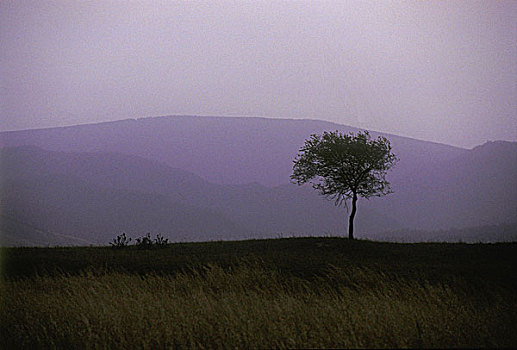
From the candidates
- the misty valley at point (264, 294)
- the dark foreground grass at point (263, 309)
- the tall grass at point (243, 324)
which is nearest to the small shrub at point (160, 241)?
the misty valley at point (264, 294)

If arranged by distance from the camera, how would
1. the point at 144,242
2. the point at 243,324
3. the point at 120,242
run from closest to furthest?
the point at 243,324 < the point at 144,242 < the point at 120,242

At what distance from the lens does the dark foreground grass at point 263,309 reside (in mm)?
8984

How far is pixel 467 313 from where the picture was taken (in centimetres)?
1066

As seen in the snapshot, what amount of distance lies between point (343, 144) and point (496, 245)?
11947mm

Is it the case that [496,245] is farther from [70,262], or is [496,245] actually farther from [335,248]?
[70,262]

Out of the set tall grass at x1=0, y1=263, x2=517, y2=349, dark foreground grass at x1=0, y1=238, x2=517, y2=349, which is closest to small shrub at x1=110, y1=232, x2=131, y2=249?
dark foreground grass at x1=0, y1=238, x2=517, y2=349

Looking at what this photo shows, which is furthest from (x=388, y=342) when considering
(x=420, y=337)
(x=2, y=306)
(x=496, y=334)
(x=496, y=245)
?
(x=496, y=245)

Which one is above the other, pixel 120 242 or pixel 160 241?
pixel 160 241

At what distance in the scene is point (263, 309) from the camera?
35.4 feet

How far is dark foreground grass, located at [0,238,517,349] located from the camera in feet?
29.5

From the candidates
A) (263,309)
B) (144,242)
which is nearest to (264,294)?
(263,309)

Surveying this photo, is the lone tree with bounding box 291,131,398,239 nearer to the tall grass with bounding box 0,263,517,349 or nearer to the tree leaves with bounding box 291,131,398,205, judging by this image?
the tree leaves with bounding box 291,131,398,205

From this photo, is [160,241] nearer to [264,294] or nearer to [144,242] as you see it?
[144,242]

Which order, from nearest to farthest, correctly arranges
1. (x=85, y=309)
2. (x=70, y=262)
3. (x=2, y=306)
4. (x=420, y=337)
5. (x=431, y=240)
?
(x=420, y=337)
(x=85, y=309)
(x=2, y=306)
(x=70, y=262)
(x=431, y=240)
